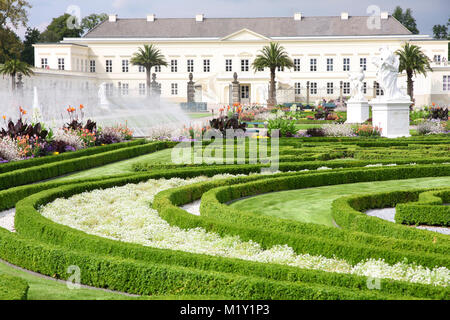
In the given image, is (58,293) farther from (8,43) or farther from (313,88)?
(313,88)

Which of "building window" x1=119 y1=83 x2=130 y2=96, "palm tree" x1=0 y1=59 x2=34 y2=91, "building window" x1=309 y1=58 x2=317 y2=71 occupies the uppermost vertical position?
"building window" x1=309 y1=58 x2=317 y2=71

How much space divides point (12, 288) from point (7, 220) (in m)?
4.40

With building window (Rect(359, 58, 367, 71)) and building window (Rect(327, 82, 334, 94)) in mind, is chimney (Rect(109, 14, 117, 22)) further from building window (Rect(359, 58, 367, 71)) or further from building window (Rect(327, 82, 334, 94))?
building window (Rect(359, 58, 367, 71))

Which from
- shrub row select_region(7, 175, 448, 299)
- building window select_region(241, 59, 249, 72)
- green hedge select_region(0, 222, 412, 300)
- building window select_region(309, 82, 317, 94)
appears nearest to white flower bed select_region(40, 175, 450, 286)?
shrub row select_region(7, 175, 448, 299)

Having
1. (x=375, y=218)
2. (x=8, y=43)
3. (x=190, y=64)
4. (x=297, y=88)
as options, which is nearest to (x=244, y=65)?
(x=190, y=64)

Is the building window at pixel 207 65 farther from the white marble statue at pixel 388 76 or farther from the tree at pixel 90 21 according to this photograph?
the white marble statue at pixel 388 76

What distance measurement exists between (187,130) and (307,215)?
10.0 m

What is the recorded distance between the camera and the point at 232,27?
6391 cm

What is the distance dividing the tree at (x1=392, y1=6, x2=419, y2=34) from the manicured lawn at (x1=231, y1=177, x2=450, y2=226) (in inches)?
2867

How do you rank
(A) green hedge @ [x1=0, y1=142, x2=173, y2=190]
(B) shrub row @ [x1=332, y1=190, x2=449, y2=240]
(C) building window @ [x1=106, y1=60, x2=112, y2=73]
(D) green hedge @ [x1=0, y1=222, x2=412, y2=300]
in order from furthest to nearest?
1. (C) building window @ [x1=106, y1=60, x2=112, y2=73]
2. (A) green hedge @ [x1=0, y1=142, x2=173, y2=190]
3. (B) shrub row @ [x1=332, y1=190, x2=449, y2=240]
4. (D) green hedge @ [x1=0, y1=222, x2=412, y2=300]

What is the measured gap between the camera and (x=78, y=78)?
2328 inches

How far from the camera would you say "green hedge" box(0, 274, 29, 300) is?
4.49 m

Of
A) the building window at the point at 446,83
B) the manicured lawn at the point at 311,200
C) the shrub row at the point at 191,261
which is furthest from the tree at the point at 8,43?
the shrub row at the point at 191,261

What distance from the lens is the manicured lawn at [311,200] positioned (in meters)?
8.62
